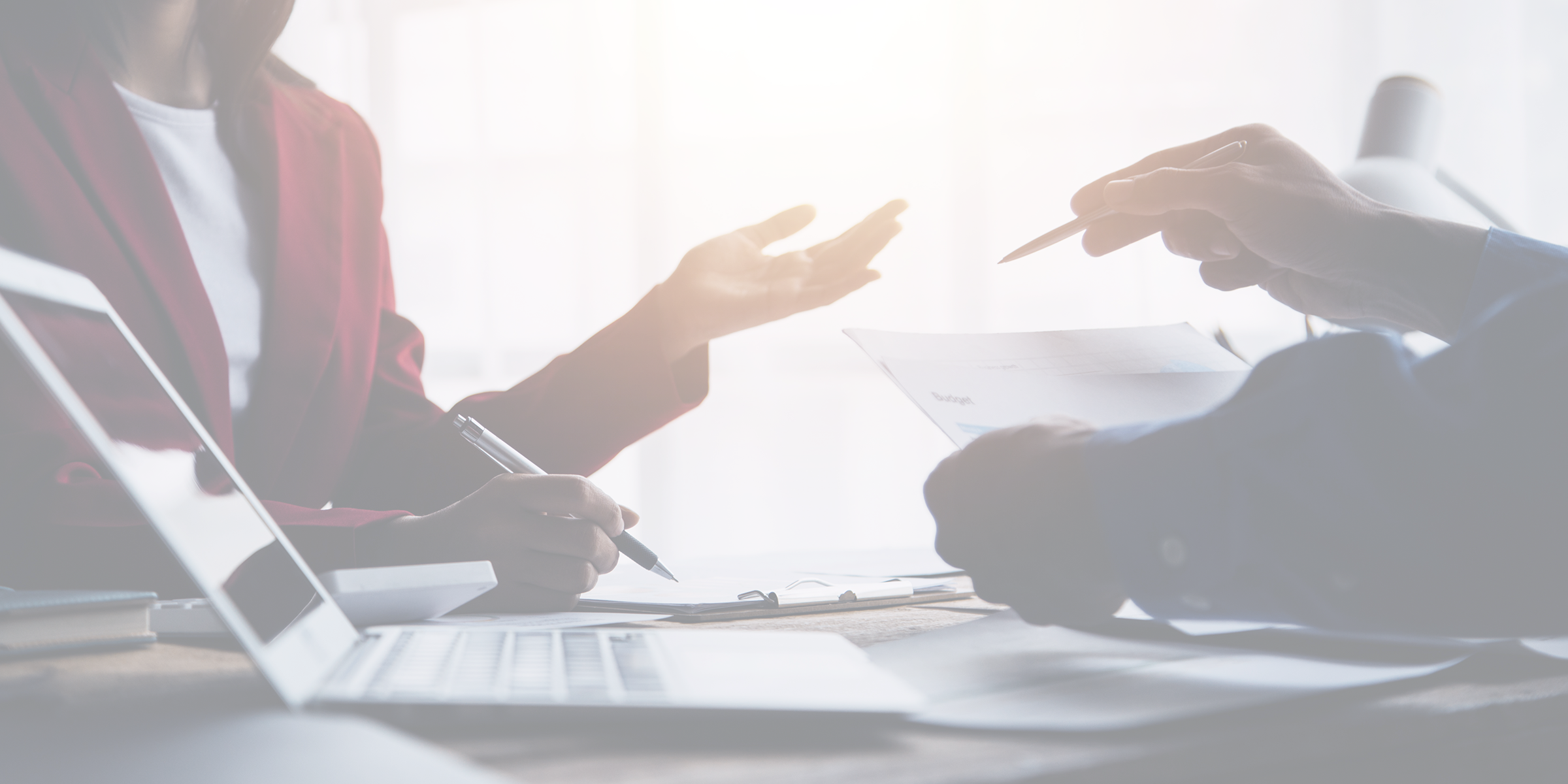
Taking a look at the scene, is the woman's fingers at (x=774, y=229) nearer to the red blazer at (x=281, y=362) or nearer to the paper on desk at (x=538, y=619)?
the red blazer at (x=281, y=362)

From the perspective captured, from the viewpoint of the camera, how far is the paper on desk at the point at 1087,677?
0.32m

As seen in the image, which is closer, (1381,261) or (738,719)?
(738,719)

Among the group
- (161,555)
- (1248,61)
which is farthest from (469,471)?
(1248,61)

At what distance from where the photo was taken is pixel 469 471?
0.92 metres

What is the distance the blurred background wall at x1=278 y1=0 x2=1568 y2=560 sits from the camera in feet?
9.16

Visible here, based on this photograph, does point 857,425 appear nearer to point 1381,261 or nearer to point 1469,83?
point 1469,83

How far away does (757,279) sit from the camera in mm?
945

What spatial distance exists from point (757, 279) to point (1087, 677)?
2.03 ft

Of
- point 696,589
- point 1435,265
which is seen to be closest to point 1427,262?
point 1435,265

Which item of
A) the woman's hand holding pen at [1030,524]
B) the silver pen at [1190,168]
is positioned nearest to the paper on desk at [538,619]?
the woman's hand holding pen at [1030,524]

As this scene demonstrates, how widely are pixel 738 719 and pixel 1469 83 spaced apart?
10.7ft

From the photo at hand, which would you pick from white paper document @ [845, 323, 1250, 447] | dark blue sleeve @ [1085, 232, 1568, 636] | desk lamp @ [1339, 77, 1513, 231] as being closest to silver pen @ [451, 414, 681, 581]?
white paper document @ [845, 323, 1250, 447]

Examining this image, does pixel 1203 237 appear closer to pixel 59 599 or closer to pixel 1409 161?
pixel 1409 161

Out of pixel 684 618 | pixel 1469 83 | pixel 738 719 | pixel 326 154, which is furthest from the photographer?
pixel 1469 83
